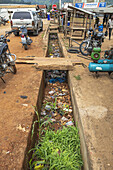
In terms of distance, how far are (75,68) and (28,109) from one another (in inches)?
104

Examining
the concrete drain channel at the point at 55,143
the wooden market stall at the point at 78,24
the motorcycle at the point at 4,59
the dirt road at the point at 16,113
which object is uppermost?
the wooden market stall at the point at 78,24

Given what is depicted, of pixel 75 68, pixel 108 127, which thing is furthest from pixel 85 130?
pixel 75 68

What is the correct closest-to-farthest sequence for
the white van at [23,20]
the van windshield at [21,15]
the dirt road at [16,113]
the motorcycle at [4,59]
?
1. the dirt road at [16,113]
2. the motorcycle at [4,59]
3. the white van at [23,20]
4. the van windshield at [21,15]

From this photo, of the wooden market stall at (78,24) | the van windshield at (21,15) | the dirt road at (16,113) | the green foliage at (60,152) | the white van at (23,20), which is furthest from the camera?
the van windshield at (21,15)

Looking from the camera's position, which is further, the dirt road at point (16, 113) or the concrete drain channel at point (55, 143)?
the concrete drain channel at point (55, 143)

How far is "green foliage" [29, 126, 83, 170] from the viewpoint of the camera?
6.50ft

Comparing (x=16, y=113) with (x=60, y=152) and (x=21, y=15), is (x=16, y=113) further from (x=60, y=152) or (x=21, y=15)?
(x=21, y=15)

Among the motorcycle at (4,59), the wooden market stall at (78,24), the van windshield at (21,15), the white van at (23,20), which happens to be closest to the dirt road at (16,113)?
the motorcycle at (4,59)

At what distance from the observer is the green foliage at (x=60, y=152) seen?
1982 millimetres

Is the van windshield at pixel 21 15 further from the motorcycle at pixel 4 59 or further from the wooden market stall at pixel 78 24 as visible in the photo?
the motorcycle at pixel 4 59

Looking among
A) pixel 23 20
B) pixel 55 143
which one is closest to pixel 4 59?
pixel 55 143

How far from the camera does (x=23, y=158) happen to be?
179 centimetres

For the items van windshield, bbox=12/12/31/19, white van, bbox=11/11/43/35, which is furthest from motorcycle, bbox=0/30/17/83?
van windshield, bbox=12/12/31/19

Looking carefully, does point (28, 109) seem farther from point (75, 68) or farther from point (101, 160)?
point (75, 68)
